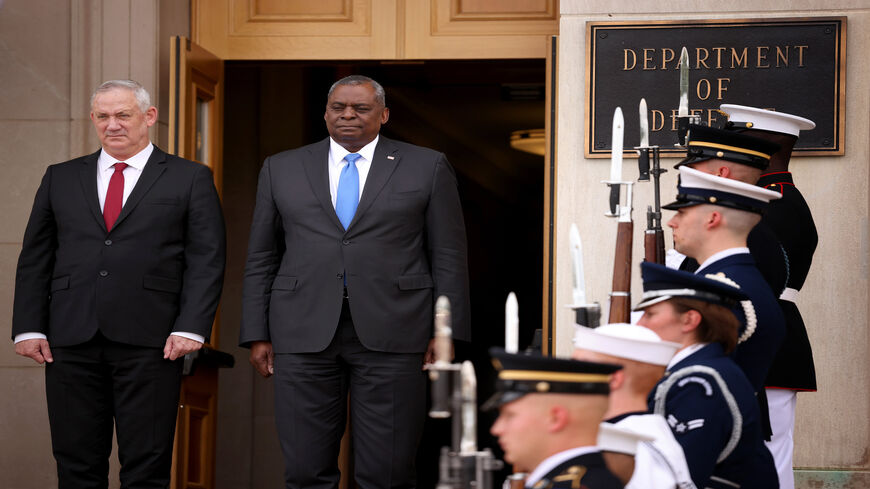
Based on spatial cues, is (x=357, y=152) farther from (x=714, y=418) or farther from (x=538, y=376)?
(x=538, y=376)

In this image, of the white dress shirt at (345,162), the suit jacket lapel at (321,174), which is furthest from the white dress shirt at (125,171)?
the white dress shirt at (345,162)

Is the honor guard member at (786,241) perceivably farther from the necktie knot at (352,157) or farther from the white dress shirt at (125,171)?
the white dress shirt at (125,171)

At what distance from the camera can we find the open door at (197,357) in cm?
671

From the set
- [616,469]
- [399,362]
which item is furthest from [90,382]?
[616,469]

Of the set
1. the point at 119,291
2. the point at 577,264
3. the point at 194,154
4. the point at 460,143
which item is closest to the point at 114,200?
the point at 119,291

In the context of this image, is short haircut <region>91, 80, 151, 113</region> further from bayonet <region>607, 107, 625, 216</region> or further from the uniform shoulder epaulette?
the uniform shoulder epaulette

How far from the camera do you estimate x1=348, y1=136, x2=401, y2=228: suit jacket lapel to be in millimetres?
5465

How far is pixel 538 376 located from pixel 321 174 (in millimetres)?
2905

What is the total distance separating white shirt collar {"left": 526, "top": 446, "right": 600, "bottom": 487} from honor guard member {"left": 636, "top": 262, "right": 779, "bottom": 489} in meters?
0.69

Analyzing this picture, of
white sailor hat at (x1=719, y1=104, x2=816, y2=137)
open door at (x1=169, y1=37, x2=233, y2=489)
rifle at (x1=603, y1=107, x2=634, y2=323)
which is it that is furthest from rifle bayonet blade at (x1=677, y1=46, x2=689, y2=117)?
open door at (x1=169, y1=37, x2=233, y2=489)

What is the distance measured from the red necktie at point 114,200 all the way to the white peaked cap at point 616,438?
3117 mm

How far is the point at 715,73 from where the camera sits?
21.2ft

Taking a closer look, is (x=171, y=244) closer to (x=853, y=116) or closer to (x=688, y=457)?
(x=688, y=457)

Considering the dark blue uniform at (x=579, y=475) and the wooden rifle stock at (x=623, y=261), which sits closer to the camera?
the dark blue uniform at (x=579, y=475)
